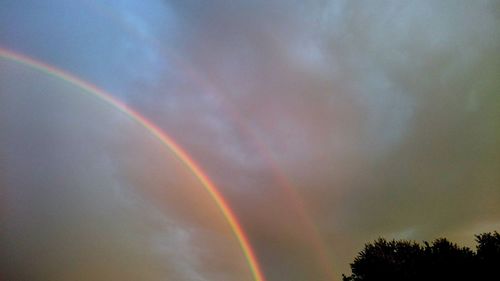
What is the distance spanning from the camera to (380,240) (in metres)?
42.2

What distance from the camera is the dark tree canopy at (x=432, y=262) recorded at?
34906 millimetres

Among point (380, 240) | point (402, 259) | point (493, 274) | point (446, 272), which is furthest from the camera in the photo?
point (380, 240)

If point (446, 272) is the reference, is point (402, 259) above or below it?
above

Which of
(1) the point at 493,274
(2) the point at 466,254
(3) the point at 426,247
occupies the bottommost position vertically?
(1) the point at 493,274

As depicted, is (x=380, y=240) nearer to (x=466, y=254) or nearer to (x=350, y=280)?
(x=350, y=280)

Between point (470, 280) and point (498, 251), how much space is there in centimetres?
405

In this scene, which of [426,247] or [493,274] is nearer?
[493,274]

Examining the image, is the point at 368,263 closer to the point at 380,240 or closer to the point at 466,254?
the point at 380,240

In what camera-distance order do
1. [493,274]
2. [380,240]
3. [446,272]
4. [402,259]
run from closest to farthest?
[493,274]
[446,272]
[402,259]
[380,240]

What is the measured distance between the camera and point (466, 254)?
36500 millimetres

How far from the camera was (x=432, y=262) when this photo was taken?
122 feet

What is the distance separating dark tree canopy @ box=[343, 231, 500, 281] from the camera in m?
34.9

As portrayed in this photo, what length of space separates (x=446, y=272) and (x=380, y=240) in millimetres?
7891

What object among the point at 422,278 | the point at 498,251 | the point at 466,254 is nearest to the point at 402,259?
the point at 422,278
